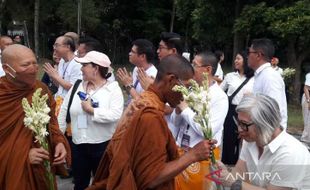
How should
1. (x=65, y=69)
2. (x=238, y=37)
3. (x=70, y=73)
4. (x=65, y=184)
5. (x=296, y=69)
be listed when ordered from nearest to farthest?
(x=70, y=73), (x=65, y=69), (x=65, y=184), (x=296, y=69), (x=238, y=37)

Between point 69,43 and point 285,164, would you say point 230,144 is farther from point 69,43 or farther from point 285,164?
point 285,164

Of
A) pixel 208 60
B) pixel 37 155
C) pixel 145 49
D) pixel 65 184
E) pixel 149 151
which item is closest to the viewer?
pixel 149 151

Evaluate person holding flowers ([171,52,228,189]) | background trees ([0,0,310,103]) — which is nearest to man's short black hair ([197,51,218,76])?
person holding flowers ([171,52,228,189])

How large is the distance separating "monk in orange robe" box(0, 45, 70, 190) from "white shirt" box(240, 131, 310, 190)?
1.73 meters

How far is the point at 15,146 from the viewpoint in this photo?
12.2 ft

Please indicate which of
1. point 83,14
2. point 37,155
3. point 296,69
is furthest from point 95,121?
point 83,14

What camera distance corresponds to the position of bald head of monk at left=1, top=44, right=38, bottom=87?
369 centimetres

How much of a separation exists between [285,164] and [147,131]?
0.87m

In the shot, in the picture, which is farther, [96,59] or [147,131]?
[96,59]

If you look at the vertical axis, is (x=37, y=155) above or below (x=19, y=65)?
below

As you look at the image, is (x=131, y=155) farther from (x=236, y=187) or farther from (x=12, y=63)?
(x=12, y=63)

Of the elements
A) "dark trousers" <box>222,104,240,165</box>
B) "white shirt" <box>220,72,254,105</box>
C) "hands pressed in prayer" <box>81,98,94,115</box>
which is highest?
"hands pressed in prayer" <box>81,98,94,115</box>

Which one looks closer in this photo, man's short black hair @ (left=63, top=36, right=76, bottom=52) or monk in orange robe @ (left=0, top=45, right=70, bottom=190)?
monk in orange robe @ (left=0, top=45, right=70, bottom=190)

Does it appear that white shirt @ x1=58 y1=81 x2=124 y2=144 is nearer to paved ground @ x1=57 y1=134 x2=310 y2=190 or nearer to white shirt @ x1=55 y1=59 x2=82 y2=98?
white shirt @ x1=55 y1=59 x2=82 y2=98
